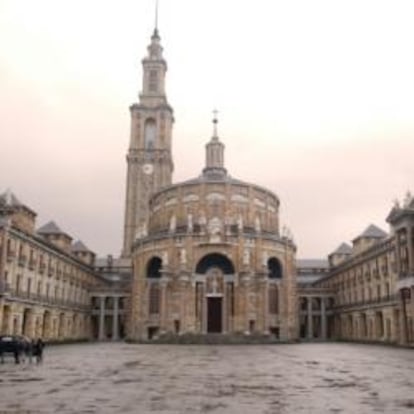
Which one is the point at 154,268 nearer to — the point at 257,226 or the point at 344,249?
the point at 257,226

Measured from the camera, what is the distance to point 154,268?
72.0 metres

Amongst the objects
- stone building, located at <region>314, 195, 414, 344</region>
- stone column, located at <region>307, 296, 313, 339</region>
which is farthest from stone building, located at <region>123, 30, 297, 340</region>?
stone column, located at <region>307, 296, 313, 339</region>

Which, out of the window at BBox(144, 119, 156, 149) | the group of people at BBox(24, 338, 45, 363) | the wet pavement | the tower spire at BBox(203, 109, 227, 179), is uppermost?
the window at BBox(144, 119, 156, 149)

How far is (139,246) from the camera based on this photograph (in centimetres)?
7325

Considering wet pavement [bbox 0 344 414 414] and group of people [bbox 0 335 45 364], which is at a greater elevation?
group of people [bbox 0 335 45 364]

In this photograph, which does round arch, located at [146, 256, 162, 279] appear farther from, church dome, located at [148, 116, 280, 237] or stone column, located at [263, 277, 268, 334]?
stone column, located at [263, 277, 268, 334]

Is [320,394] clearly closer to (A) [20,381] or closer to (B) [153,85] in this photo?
(A) [20,381]

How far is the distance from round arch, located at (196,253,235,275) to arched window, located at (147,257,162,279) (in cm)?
559

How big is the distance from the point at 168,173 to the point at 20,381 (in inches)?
3693

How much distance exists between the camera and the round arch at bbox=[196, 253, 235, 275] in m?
69.1

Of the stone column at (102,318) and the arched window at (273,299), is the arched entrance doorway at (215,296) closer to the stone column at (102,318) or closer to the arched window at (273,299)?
the arched window at (273,299)

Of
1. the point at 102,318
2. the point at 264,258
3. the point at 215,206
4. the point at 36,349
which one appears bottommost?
the point at 36,349

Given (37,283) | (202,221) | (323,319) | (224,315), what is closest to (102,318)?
(37,283)

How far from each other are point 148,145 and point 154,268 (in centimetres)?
4675
